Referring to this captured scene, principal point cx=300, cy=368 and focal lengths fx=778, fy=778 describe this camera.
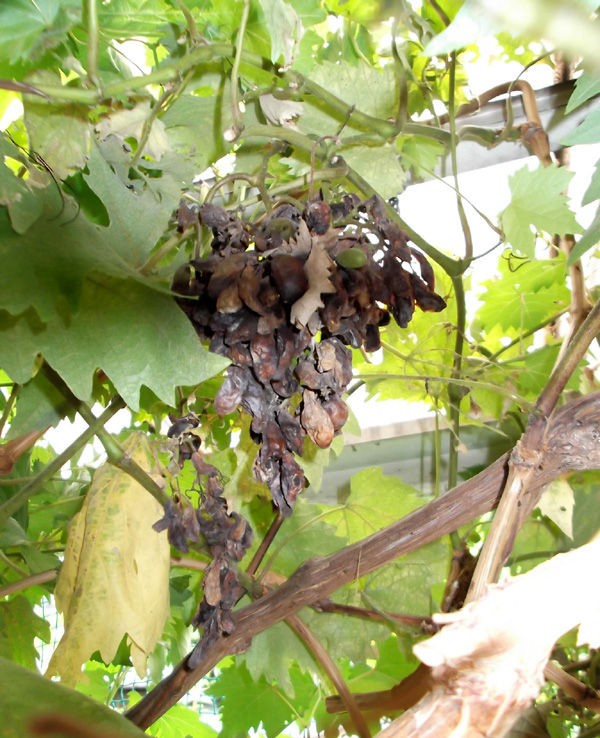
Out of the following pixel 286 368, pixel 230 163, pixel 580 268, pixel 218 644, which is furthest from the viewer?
pixel 230 163

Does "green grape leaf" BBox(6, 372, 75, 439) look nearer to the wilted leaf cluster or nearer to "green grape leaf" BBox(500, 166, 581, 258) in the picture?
the wilted leaf cluster

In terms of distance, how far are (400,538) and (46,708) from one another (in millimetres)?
273

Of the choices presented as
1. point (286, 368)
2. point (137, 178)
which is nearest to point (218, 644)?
point (286, 368)

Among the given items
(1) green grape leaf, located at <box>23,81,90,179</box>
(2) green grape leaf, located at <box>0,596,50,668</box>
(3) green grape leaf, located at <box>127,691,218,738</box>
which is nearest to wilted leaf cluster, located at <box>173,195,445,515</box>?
(1) green grape leaf, located at <box>23,81,90,179</box>

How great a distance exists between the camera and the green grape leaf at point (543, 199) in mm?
595

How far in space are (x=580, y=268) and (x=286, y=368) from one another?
1.10ft

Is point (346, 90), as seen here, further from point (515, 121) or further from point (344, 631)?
point (344, 631)

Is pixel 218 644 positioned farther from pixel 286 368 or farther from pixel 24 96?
pixel 24 96

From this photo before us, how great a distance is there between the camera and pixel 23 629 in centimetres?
81

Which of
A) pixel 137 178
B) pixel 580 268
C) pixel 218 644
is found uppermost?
pixel 137 178

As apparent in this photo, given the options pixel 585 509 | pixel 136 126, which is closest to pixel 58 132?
pixel 136 126

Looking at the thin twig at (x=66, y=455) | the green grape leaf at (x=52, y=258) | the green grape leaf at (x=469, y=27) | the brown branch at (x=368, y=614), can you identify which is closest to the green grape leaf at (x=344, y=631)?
the brown branch at (x=368, y=614)

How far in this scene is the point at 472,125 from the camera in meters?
0.73

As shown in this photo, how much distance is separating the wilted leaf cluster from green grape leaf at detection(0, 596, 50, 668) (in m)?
0.49
